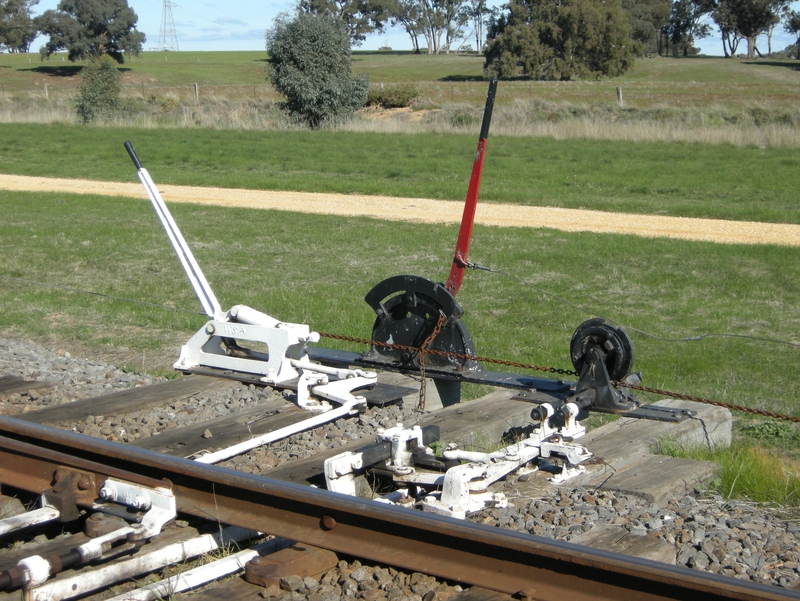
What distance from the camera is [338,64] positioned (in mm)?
36281

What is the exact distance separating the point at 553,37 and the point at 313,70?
142 ft

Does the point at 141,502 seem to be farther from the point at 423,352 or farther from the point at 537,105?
the point at 537,105

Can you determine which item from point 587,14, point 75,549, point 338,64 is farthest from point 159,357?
point 587,14

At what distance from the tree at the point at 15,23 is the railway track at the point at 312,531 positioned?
120 meters

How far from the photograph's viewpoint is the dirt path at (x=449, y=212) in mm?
15023

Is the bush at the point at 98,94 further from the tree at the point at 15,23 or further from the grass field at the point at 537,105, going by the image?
the tree at the point at 15,23

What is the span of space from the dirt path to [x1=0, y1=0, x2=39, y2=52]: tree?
336 feet

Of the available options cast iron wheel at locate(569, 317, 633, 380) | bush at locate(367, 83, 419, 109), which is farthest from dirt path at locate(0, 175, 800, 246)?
bush at locate(367, 83, 419, 109)

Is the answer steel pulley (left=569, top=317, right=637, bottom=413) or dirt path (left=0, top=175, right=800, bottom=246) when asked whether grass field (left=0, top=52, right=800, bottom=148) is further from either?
steel pulley (left=569, top=317, right=637, bottom=413)

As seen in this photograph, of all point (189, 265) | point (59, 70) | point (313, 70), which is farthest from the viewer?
point (59, 70)

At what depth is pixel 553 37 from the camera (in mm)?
74625

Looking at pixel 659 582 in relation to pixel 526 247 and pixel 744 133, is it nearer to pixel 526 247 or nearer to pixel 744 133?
pixel 526 247

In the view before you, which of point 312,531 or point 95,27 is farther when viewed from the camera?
point 95,27

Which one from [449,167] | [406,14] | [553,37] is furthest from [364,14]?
[449,167]
